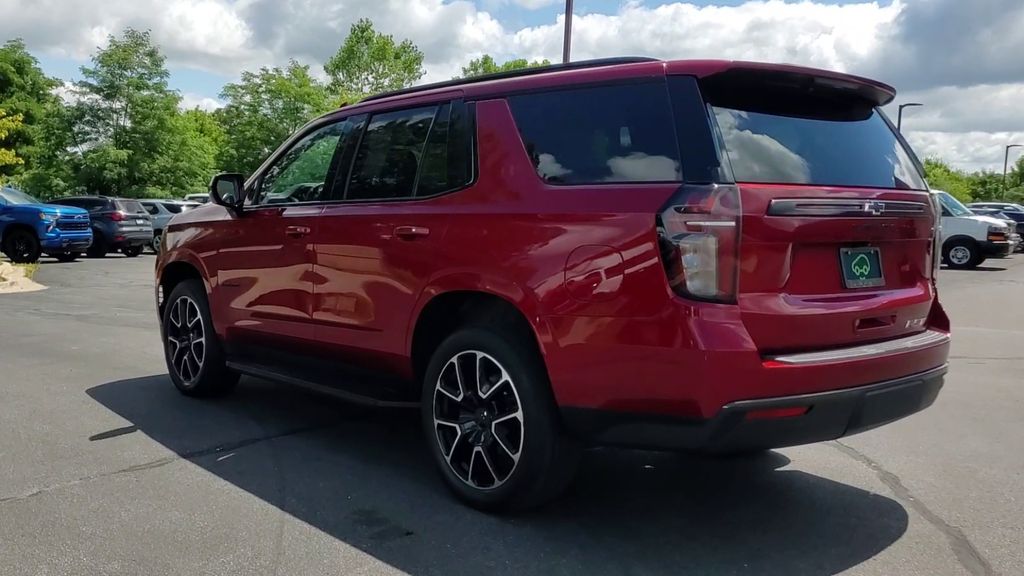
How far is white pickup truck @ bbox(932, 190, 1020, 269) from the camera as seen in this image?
20.8 m

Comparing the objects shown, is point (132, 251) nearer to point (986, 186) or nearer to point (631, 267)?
point (631, 267)

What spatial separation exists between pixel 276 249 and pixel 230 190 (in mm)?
711

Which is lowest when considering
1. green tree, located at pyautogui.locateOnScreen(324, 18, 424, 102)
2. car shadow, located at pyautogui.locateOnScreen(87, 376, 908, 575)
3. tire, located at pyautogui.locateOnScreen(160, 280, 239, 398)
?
car shadow, located at pyautogui.locateOnScreen(87, 376, 908, 575)

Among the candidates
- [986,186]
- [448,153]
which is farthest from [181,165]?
[986,186]

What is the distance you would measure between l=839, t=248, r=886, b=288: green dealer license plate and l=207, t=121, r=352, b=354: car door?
285 cm

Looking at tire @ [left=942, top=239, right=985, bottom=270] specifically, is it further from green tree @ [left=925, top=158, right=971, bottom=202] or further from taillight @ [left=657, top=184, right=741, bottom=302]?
green tree @ [left=925, top=158, right=971, bottom=202]

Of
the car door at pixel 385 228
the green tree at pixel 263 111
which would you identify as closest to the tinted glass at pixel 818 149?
the car door at pixel 385 228

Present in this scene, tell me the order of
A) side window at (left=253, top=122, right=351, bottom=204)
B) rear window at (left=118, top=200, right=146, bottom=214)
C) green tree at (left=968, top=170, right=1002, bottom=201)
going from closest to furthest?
side window at (left=253, top=122, right=351, bottom=204) → rear window at (left=118, top=200, right=146, bottom=214) → green tree at (left=968, top=170, right=1002, bottom=201)

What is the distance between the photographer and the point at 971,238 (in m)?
21.1

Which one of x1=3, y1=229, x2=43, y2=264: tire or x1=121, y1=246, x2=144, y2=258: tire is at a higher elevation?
x1=3, y1=229, x2=43, y2=264: tire

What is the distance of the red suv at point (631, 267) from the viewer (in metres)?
3.15

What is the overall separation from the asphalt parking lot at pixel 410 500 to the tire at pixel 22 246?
15867mm

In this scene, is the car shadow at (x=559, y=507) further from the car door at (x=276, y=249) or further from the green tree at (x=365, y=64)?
the green tree at (x=365, y=64)

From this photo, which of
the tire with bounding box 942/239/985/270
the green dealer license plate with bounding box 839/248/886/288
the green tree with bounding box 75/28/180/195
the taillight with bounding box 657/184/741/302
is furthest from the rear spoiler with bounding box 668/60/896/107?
the green tree with bounding box 75/28/180/195
